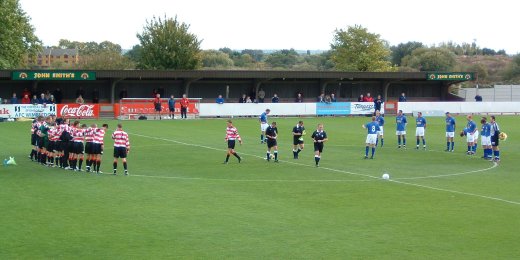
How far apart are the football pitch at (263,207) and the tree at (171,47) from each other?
5433cm

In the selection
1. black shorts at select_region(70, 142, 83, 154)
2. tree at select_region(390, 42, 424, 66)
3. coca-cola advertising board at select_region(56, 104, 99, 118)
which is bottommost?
black shorts at select_region(70, 142, 83, 154)

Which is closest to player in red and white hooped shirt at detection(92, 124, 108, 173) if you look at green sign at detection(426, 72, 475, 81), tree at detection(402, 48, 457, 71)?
green sign at detection(426, 72, 475, 81)

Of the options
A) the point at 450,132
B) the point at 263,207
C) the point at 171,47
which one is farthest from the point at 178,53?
the point at 263,207

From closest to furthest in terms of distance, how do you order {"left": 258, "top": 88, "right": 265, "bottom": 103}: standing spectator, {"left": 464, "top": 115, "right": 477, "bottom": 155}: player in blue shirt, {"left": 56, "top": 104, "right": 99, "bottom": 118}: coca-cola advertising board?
{"left": 464, "top": 115, "right": 477, "bottom": 155}: player in blue shirt → {"left": 56, "top": 104, "right": 99, "bottom": 118}: coca-cola advertising board → {"left": 258, "top": 88, "right": 265, "bottom": 103}: standing spectator

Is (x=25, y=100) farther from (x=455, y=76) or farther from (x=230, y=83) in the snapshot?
(x=455, y=76)

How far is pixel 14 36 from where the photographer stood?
75.0m

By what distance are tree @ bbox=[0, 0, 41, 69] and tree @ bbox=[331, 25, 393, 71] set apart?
1590 inches

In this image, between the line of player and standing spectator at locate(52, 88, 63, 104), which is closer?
the line of player

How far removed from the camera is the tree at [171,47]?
8981cm

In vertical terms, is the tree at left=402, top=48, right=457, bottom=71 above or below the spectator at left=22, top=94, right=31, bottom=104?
above

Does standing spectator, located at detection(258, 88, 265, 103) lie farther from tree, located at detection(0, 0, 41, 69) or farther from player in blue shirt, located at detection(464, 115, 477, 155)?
player in blue shirt, located at detection(464, 115, 477, 155)

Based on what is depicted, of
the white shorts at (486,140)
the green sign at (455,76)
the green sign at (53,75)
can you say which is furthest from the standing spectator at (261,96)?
the white shorts at (486,140)

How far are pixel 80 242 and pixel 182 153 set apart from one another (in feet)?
64.2

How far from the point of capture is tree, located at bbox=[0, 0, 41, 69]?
2771 inches
